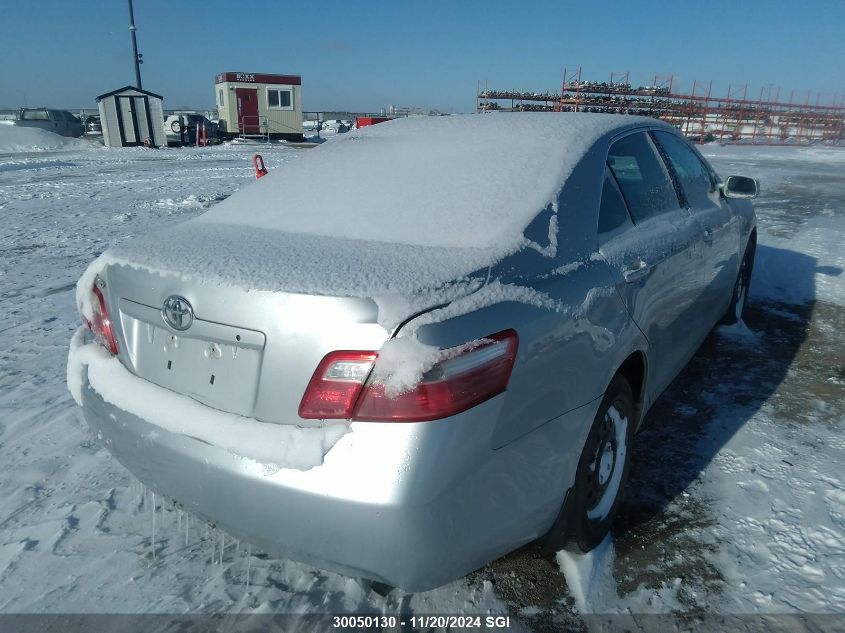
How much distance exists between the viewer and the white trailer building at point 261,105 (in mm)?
27141

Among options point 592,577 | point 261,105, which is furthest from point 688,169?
point 261,105

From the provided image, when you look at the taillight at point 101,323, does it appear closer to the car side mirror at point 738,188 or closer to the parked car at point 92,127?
the car side mirror at point 738,188

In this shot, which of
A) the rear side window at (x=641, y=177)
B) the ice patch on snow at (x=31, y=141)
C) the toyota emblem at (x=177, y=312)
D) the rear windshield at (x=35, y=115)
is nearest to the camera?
the toyota emblem at (x=177, y=312)

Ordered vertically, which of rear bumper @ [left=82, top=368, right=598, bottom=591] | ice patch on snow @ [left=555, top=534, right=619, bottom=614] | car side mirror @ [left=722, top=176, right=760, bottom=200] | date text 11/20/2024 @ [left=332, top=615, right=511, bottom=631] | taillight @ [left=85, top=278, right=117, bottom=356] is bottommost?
ice patch on snow @ [left=555, top=534, right=619, bottom=614]

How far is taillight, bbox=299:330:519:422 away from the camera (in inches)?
56.4

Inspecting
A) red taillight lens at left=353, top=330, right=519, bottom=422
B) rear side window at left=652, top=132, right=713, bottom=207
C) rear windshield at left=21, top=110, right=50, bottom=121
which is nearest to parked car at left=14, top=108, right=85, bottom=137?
rear windshield at left=21, top=110, right=50, bottom=121

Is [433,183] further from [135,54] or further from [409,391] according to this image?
[135,54]

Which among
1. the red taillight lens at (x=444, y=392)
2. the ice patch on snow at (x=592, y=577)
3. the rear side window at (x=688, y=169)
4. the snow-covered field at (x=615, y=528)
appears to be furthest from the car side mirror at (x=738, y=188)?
the red taillight lens at (x=444, y=392)

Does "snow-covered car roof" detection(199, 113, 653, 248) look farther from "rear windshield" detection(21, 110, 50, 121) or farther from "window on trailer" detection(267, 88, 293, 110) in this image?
"rear windshield" detection(21, 110, 50, 121)

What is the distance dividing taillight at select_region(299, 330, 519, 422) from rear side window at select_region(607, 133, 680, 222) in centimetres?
133

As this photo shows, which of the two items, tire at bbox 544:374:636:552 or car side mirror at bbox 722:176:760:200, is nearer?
tire at bbox 544:374:636:552

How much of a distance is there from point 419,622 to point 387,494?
2.37ft

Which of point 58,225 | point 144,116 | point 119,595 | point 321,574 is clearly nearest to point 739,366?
point 321,574

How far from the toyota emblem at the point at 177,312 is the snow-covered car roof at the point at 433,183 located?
1.80ft
